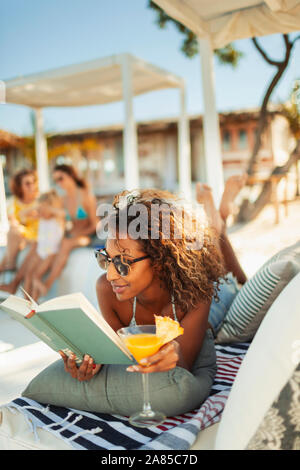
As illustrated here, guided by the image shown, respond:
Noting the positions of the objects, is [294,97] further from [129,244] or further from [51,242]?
[129,244]

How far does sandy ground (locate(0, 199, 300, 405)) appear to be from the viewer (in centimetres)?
280

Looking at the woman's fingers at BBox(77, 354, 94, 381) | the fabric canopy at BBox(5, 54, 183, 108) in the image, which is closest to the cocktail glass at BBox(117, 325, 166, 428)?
the woman's fingers at BBox(77, 354, 94, 381)

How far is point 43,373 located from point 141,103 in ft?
69.4

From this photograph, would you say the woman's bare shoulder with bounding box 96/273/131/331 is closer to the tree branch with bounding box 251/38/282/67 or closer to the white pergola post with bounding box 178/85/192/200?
the white pergola post with bounding box 178/85/192/200

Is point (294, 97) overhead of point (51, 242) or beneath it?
overhead

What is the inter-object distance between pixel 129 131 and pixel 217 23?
6.24 ft

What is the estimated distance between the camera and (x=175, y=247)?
212cm

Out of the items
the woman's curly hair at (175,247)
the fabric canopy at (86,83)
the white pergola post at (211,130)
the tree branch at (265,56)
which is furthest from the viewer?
the tree branch at (265,56)

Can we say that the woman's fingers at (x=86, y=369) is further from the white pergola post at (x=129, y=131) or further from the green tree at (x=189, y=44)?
the green tree at (x=189, y=44)

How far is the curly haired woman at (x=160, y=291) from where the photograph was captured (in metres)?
1.96

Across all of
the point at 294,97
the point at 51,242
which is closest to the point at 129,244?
the point at 51,242

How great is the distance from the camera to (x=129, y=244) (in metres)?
2.06

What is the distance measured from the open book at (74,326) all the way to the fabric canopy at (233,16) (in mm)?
3822

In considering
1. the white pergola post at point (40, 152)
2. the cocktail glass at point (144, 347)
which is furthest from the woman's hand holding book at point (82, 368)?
the white pergola post at point (40, 152)
